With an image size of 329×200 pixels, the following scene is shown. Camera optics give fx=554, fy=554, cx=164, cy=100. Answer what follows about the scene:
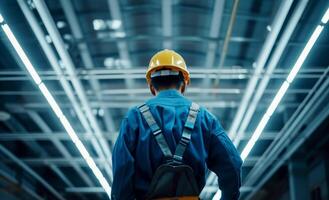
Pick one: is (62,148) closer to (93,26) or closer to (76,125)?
(76,125)

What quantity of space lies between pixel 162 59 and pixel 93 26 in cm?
400

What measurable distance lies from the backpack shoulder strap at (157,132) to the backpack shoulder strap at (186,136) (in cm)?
4

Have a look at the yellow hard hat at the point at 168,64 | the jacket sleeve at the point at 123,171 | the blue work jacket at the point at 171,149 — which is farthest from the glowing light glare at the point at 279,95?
the jacket sleeve at the point at 123,171

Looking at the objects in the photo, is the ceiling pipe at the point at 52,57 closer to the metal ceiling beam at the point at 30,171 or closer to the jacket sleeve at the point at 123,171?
the metal ceiling beam at the point at 30,171

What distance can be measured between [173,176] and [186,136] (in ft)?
0.67

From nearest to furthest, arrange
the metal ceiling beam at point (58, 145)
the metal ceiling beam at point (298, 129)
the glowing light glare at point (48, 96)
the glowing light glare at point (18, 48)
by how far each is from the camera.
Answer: the glowing light glare at point (18, 48)
the glowing light glare at point (48, 96)
the metal ceiling beam at point (298, 129)
the metal ceiling beam at point (58, 145)

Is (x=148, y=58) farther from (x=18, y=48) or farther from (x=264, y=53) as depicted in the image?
(x=18, y=48)

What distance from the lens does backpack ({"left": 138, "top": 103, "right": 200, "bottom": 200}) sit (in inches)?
99.3

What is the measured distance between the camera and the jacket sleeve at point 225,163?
2.68 m

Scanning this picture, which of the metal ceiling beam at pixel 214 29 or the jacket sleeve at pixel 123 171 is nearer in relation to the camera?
the jacket sleeve at pixel 123 171

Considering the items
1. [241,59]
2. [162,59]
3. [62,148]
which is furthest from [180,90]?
[62,148]

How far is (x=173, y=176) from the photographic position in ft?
8.29

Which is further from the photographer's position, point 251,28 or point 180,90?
point 251,28

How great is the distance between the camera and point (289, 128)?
8.20 meters
